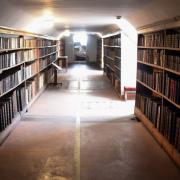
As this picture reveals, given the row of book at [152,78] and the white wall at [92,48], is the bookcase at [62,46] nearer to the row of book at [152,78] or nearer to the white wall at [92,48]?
the white wall at [92,48]

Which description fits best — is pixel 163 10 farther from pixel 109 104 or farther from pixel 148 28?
pixel 109 104

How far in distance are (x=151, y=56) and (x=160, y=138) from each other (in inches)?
66.1

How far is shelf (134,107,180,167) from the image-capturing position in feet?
14.2

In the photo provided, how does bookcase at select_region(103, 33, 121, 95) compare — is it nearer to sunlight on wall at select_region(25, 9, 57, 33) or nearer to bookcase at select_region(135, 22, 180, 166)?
sunlight on wall at select_region(25, 9, 57, 33)

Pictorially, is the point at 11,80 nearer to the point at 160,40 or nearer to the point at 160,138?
the point at 160,40

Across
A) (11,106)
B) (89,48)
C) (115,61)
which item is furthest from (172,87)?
(89,48)

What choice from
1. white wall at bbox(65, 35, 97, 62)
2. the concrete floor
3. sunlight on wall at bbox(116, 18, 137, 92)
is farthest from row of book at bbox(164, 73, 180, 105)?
white wall at bbox(65, 35, 97, 62)

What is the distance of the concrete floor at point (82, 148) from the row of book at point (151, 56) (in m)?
1.38

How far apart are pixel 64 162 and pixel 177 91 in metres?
1.94

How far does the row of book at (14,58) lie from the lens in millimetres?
5469

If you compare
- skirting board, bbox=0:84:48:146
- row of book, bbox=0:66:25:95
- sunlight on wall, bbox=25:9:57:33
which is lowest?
skirting board, bbox=0:84:48:146

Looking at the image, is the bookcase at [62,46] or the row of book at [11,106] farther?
the bookcase at [62,46]

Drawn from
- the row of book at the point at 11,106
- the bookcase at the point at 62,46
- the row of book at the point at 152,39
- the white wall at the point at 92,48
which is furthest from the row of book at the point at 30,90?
the white wall at the point at 92,48

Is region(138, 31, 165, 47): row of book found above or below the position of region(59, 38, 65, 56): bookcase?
below
